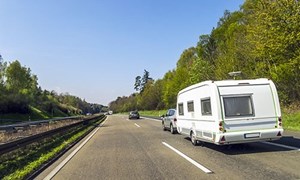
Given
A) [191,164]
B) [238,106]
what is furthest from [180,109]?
[191,164]

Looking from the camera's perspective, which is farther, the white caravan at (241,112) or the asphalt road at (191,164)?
the white caravan at (241,112)

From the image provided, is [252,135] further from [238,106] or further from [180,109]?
[180,109]

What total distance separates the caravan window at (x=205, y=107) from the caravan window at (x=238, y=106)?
2.22ft

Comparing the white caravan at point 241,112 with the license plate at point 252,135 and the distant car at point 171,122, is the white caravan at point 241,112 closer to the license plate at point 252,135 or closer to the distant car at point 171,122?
the license plate at point 252,135

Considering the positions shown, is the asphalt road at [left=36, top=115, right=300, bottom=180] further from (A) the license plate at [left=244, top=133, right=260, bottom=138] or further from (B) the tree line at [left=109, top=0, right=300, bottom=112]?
(B) the tree line at [left=109, top=0, right=300, bottom=112]

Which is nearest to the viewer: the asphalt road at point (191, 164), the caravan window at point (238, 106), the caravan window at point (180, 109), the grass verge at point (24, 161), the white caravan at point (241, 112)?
the asphalt road at point (191, 164)

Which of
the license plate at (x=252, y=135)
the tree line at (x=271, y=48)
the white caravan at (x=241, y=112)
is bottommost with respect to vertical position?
the license plate at (x=252, y=135)

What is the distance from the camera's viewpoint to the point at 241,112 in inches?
446

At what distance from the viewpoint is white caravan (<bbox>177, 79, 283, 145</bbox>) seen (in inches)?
435

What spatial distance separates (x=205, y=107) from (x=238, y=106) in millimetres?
1275

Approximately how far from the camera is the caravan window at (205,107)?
11.8 metres

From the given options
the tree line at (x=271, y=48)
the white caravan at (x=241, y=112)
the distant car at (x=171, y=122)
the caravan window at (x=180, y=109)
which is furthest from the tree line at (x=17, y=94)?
the white caravan at (x=241, y=112)

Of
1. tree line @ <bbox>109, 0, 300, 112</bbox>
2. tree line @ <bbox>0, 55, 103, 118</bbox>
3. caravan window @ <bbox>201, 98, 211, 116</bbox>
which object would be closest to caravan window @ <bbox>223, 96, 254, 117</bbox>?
caravan window @ <bbox>201, 98, 211, 116</bbox>

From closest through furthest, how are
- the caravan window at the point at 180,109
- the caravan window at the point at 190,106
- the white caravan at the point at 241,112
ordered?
the white caravan at the point at 241,112, the caravan window at the point at 190,106, the caravan window at the point at 180,109
